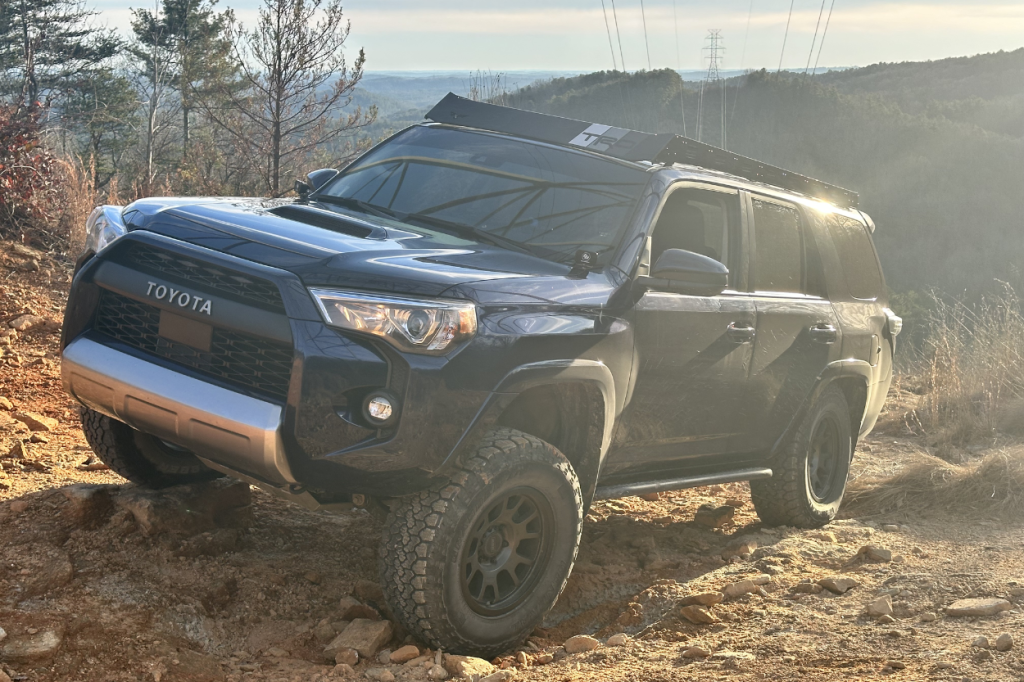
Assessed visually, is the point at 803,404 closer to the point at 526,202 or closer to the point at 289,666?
the point at 526,202

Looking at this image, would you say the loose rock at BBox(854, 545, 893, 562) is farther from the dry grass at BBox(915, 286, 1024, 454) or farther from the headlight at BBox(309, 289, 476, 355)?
the dry grass at BBox(915, 286, 1024, 454)

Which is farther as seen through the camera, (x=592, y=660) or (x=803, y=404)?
(x=803, y=404)

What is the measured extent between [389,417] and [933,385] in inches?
297

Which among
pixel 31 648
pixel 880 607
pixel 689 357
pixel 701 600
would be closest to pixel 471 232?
pixel 689 357

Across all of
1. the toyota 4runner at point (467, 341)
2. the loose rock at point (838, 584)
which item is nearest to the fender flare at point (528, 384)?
the toyota 4runner at point (467, 341)

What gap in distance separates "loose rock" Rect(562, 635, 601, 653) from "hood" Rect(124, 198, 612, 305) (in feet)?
4.52

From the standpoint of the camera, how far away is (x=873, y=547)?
523cm

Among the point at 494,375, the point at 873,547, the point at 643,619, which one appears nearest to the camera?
the point at 494,375

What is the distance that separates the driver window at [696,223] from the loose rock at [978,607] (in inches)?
71.7

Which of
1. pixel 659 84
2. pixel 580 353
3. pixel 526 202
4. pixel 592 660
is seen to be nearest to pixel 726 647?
pixel 592 660

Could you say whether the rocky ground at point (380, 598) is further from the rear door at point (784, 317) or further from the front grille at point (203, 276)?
the front grille at point (203, 276)

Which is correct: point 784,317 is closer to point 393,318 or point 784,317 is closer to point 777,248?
point 777,248

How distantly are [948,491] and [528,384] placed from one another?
4.44 meters

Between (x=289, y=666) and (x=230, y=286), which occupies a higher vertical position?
(x=230, y=286)
